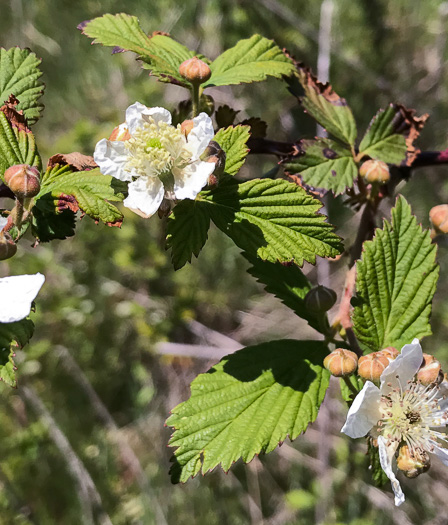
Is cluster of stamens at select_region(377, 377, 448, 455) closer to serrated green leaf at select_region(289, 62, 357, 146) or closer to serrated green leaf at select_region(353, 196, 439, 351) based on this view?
serrated green leaf at select_region(353, 196, 439, 351)

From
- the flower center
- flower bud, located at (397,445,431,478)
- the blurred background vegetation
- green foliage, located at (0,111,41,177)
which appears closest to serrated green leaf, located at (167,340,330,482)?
flower bud, located at (397,445,431,478)

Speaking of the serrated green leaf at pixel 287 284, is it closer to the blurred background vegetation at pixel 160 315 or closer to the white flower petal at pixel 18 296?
the white flower petal at pixel 18 296

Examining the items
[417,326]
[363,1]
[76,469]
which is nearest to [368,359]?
[417,326]

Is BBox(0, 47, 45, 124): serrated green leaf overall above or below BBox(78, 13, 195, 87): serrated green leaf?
below

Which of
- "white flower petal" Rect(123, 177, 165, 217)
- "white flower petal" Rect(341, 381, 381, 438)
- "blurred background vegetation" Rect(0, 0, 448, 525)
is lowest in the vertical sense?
"blurred background vegetation" Rect(0, 0, 448, 525)

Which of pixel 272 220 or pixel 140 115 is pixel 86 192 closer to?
pixel 140 115

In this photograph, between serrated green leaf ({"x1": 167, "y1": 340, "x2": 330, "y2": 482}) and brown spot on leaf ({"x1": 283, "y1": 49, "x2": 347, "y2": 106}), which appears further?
brown spot on leaf ({"x1": 283, "y1": 49, "x2": 347, "y2": 106})

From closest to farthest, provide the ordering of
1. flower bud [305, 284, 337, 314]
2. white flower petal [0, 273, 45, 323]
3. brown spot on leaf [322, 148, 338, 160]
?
white flower petal [0, 273, 45, 323]
flower bud [305, 284, 337, 314]
brown spot on leaf [322, 148, 338, 160]

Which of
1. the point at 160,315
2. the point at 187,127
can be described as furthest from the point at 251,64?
the point at 160,315

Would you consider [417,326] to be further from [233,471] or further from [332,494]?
[233,471]
